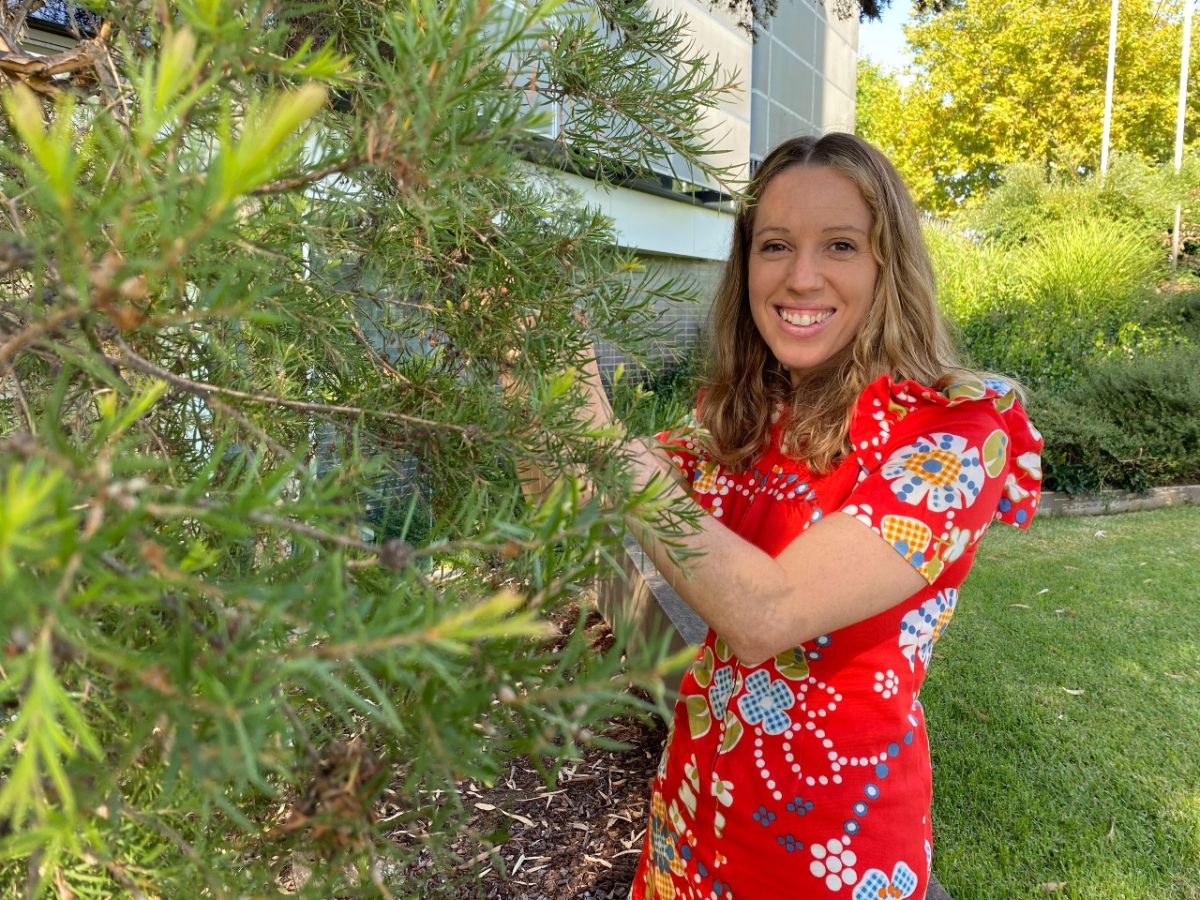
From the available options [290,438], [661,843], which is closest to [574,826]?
[661,843]

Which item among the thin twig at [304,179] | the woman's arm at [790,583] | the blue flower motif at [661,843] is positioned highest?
the thin twig at [304,179]

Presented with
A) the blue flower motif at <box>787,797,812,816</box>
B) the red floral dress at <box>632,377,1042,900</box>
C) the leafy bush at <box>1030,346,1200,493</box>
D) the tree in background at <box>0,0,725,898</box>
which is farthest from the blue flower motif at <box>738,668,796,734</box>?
the leafy bush at <box>1030,346,1200,493</box>

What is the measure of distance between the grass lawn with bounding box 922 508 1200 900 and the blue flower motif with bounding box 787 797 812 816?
6.05 feet

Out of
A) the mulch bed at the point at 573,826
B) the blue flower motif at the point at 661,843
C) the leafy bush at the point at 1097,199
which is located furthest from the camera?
the leafy bush at the point at 1097,199

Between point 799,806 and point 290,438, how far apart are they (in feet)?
3.99

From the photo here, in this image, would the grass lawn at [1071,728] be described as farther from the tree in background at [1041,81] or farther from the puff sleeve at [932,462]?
the tree in background at [1041,81]

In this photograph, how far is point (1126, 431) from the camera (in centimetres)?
781

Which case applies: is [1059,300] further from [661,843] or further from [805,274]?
[661,843]

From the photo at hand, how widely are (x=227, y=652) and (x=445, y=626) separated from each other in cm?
11

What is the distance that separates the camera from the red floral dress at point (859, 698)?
1478 mm

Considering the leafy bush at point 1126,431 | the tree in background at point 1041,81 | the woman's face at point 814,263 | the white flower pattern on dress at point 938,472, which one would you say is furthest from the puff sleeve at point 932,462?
the tree in background at point 1041,81

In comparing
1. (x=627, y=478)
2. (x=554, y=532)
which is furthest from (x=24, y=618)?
(x=627, y=478)

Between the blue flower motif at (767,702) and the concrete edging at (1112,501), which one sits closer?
the blue flower motif at (767,702)

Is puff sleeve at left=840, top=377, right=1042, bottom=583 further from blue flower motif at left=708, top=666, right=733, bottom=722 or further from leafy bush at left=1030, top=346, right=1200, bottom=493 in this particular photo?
leafy bush at left=1030, top=346, right=1200, bottom=493
